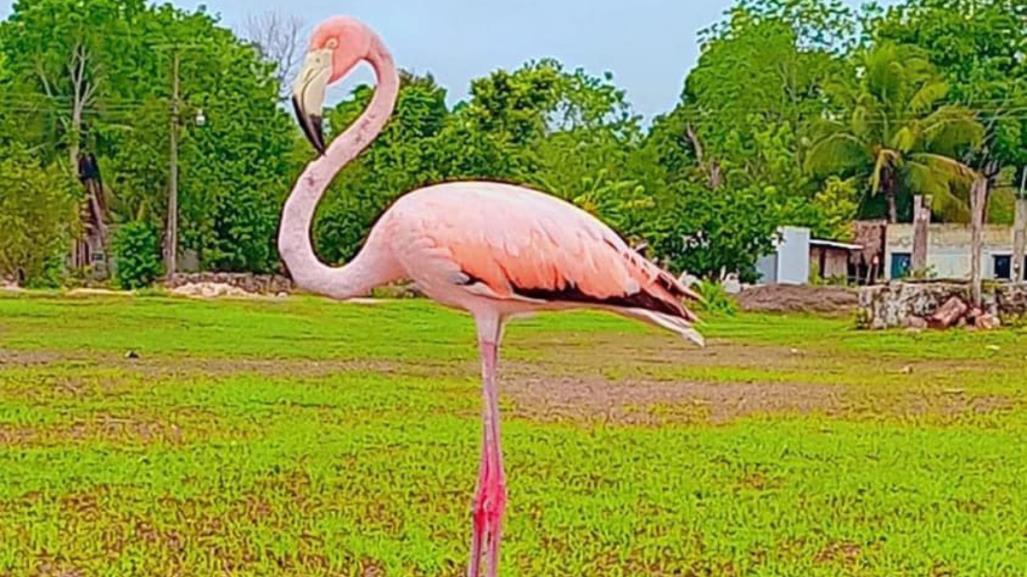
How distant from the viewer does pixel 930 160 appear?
3444 centimetres

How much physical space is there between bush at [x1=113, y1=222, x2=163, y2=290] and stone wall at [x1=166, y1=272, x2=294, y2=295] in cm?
61

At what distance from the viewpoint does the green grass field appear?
16.6 feet

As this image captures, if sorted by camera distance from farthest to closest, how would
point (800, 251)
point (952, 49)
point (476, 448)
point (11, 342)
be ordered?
point (952, 49) → point (800, 251) → point (11, 342) → point (476, 448)

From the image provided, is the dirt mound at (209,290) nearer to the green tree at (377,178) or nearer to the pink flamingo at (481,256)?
the green tree at (377,178)

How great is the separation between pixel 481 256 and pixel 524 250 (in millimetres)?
124

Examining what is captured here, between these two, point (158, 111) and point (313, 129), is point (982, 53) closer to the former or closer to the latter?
point (158, 111)

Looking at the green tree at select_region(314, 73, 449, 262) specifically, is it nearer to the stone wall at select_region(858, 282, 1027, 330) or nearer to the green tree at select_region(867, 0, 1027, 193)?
the stone wall at select_region(858, 282, 1027, 330)

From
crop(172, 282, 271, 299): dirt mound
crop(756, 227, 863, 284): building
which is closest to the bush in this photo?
crop(172, 282, 271, 299): dirt mound

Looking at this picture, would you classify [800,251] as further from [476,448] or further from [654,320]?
[654,320]

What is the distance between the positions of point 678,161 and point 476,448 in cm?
3771

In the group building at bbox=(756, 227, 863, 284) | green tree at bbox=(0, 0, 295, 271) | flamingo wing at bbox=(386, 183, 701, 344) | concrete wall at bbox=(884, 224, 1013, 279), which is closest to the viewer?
flamingo wing at bbox=(386, 183, 701, 344)

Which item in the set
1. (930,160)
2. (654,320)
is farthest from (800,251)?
(654,320)

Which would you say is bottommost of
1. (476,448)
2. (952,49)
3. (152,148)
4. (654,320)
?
(476,448)

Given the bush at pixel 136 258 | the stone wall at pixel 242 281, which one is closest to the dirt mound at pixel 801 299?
the stone wall at pixel 242 281
